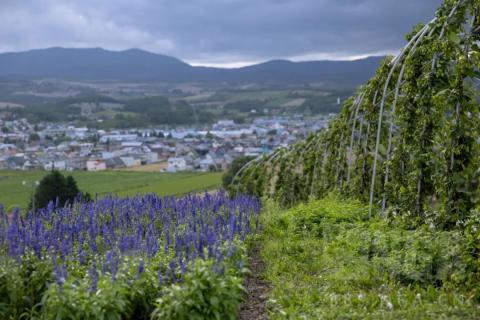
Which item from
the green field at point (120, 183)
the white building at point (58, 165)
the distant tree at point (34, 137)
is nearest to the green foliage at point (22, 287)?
the green field at point (120, 183)

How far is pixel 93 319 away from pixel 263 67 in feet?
629

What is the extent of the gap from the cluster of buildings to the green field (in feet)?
10.8

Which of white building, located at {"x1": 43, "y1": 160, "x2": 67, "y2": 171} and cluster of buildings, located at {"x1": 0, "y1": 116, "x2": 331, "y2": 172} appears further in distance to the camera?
cluster of buildings, located at {"x1": 0, "y1": 116, "x2": 331, "y2": 172}

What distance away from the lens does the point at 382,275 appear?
17.2 ft

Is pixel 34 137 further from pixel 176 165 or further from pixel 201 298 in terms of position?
pixel 201 298

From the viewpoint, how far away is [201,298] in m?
3.91

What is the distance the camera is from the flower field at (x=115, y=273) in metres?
3.94

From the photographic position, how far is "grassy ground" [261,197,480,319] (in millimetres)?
4352

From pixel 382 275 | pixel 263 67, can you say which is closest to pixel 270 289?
pixel 382 275

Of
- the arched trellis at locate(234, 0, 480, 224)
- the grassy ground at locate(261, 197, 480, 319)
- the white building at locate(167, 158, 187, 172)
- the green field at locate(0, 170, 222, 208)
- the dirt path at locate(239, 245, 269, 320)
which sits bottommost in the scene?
the white building at locate(167, 158, 187, 172)

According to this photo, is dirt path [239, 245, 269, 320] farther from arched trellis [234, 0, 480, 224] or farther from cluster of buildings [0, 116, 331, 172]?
cluster of buildings [0, 116, 331, 172]

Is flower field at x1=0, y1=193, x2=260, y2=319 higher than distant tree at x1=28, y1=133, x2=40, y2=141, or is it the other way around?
flower field at x1=0, y1=193, x2=260, y2=319

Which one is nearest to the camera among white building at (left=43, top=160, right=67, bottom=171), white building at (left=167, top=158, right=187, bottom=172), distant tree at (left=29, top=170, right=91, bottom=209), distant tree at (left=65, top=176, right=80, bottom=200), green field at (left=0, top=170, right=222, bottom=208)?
→ distant tree at (left=29, top=170, right=91, bottom=209)

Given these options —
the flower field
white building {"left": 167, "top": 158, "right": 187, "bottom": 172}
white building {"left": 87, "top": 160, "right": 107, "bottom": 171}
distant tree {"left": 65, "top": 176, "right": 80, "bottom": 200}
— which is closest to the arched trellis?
the flower field
